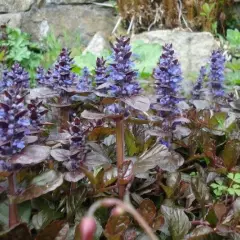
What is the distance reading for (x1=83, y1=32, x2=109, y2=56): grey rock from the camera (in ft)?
13.0

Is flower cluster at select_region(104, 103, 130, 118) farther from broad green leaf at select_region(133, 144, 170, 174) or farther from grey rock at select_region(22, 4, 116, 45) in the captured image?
grey rock at select_region(22, 4, 116, 45)

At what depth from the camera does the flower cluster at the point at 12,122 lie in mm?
1143

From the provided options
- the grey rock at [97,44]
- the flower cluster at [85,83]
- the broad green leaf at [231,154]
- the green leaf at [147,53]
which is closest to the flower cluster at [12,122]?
the flower cluster at [85,83]

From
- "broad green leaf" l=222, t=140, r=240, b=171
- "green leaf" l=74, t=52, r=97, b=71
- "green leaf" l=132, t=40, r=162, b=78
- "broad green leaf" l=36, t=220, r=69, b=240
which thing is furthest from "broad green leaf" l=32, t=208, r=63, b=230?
"green leaf" l=132, t=40, r=162, b=78

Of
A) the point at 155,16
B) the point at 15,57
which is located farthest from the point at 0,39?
the point at 155,16

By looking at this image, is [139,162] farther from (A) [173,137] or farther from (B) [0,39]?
(B) [0,39]

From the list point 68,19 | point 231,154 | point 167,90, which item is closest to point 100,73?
point 167,90

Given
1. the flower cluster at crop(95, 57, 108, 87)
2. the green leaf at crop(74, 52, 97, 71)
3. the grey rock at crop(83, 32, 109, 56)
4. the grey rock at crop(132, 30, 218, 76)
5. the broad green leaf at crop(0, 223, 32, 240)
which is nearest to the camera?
the broad green leaf at crop(0, 223, 32, 240)

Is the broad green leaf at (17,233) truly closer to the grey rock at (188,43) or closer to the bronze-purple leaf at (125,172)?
the bronze-purple leaf at (125,172)

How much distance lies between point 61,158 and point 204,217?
1.52 ft

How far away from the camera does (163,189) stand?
1.49m

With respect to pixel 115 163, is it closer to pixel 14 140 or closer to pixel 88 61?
pixel 14 140

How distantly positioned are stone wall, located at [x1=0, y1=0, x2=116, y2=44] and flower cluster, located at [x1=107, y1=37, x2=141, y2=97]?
316cm

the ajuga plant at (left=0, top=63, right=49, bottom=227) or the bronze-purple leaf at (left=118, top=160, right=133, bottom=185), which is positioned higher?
the ajuga plant at (left=0, top=63, right=49, bottom=227)
